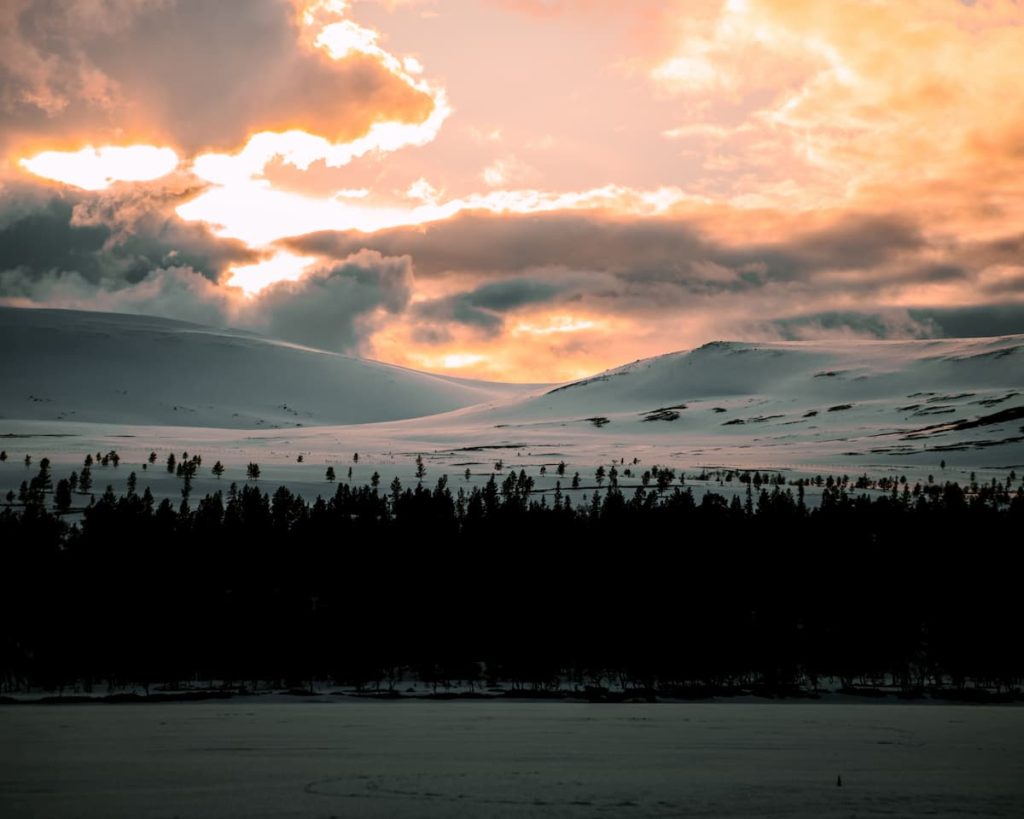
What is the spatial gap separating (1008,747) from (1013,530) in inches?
2745

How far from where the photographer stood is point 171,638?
86.4 m

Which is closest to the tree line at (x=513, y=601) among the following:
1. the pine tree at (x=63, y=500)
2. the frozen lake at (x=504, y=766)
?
the frozen lake at (x=504, y=766)

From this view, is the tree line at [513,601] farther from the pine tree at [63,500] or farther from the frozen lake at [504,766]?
the pine tree at [63,500]

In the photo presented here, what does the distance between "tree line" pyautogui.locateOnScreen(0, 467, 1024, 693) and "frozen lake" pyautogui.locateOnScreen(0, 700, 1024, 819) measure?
108ft

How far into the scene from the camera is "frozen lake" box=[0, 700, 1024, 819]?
25.8 metres

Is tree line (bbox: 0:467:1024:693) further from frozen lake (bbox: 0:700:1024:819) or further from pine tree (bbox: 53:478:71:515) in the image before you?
pine tree (bbox: 53:478:71:515)

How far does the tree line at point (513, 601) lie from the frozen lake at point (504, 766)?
108 ft

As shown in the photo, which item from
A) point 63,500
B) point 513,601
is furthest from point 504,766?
point 63,500

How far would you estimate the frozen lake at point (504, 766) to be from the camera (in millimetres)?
25750

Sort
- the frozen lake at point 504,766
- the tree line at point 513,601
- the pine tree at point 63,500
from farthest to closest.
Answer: the pine tree at point 63,500, the tree line at point 513,601, the frozen lake at point 504,766

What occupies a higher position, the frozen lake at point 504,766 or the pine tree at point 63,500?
the pine tree at point 63,500

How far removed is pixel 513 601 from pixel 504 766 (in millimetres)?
60045

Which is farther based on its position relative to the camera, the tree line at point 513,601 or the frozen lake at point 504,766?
the tree line at point 513,601

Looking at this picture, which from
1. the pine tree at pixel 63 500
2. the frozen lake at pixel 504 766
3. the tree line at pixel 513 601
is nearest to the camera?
the frozen lake at pixel 504 766
